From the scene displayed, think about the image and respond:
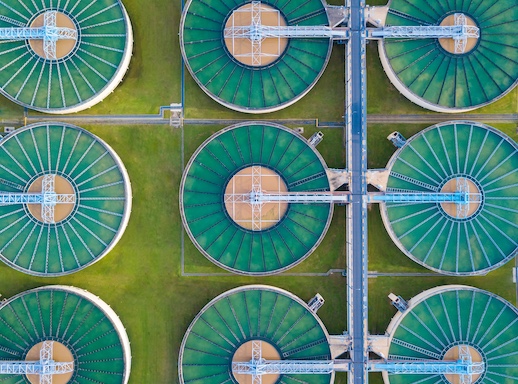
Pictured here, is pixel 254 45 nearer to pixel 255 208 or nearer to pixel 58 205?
pixel 255 208

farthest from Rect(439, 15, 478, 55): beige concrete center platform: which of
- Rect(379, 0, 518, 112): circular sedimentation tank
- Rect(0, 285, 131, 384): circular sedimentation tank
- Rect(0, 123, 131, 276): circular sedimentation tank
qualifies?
Rect(0, 285, 131, 384): circular sedimentation tank

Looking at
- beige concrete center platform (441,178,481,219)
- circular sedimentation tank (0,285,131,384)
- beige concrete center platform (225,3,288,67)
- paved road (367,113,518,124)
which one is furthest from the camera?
paved road (367,113,518,124)

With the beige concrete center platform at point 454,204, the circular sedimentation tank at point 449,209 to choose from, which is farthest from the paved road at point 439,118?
the beige concrete center platform at point 454,204

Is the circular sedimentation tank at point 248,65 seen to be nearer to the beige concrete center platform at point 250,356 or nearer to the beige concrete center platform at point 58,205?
the beige concrete center platform at point 58,205

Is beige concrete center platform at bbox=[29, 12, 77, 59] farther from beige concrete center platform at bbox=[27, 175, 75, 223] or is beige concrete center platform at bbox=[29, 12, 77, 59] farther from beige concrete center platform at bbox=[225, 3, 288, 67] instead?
beige concrete center platform at bbox=[225, 3, 288, 67]

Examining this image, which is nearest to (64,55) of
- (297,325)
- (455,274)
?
(297,325)

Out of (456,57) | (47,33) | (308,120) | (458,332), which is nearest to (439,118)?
(456,57)
